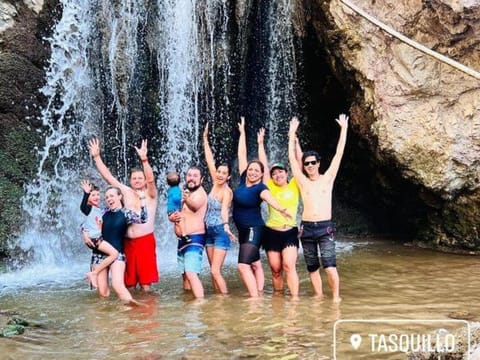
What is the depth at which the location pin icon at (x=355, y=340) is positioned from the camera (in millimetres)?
4334

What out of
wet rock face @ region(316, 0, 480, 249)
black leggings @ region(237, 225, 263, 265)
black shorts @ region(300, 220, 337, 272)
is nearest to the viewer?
black shorts @ region(300, 220, 337, 272)

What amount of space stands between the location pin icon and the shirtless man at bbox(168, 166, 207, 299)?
78.5 inches

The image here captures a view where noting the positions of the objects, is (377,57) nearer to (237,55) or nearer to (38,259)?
(237,55)


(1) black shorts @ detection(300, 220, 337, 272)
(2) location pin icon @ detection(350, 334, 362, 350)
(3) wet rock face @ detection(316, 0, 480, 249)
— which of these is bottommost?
(2) location pin icon @ detection(350, 334, 362, 350)

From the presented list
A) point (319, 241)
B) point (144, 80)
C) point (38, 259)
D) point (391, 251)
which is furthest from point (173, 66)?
point (319, 241)

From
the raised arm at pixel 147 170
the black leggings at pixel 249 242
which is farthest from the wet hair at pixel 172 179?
the black leggings at pixel 249 242

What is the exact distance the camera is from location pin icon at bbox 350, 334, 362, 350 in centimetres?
433

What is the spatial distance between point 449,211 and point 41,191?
6889 mm

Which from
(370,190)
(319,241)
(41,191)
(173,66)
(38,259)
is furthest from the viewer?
(370,190)

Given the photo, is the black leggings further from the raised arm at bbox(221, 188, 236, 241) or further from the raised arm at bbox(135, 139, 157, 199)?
the raised arm at bbox(135, 139, 157, 199)

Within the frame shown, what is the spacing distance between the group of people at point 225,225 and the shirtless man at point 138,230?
1 cm

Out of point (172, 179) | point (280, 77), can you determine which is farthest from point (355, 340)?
point (280, 77)

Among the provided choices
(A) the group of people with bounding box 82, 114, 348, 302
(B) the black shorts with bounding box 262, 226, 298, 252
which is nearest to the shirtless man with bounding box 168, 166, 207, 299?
(A) the group of people with bounding box 82, 114, 348, 302

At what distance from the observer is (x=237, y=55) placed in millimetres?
11453
